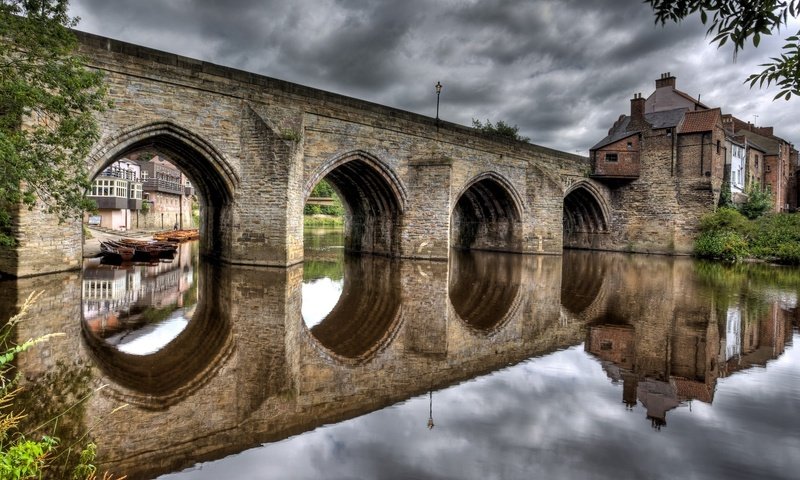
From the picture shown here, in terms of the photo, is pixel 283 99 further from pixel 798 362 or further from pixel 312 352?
pixel 798 362

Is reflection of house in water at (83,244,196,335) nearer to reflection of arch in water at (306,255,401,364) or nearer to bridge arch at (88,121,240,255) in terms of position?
bridge arch at (88,121,240,255)

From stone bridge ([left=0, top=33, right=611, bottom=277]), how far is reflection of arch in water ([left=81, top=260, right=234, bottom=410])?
23.3ft

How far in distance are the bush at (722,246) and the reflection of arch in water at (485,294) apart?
595 inches

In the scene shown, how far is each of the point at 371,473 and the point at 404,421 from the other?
3.20ft

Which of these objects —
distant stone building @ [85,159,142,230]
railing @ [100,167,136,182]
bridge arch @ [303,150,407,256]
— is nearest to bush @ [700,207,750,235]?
bridge arch @ [303,150,407,256]

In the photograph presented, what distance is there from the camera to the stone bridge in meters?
13.4

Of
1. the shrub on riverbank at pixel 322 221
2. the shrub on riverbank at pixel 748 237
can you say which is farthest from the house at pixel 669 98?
the shrub on riverbank at pixel 322 221

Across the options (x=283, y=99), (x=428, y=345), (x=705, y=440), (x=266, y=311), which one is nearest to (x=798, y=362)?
(x=705, y=440)

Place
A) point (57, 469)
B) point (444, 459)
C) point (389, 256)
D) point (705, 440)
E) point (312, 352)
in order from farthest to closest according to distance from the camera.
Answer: point (389, 256) → point (312, 352) → point (705, 440) → point (444, 459) → point (57, 469)

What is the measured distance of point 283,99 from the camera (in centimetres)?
1688

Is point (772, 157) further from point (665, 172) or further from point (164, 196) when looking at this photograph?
point (164, 196)

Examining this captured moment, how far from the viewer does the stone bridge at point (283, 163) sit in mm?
13445

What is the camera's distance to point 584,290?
45.6ft

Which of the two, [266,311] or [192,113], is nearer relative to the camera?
[266,311]
